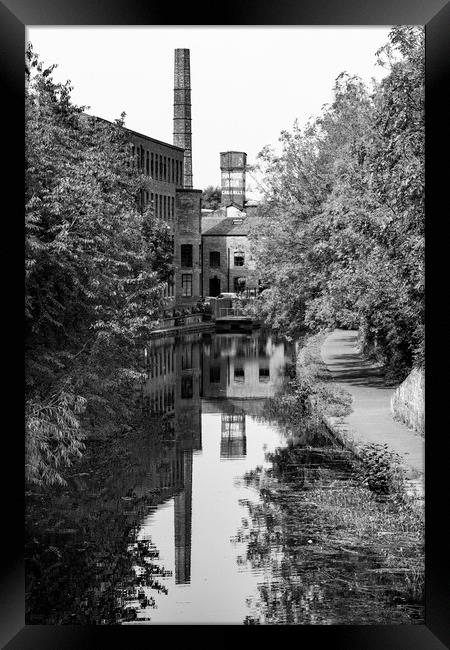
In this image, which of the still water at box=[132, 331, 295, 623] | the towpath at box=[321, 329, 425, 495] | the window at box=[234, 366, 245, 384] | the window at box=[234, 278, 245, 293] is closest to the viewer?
the still water at box=[132, 331, 295, 623]

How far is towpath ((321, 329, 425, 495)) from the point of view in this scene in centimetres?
1557

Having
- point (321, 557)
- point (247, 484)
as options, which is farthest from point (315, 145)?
point (321, 557)

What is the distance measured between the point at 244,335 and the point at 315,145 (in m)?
29.8

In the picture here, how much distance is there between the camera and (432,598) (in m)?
6.93

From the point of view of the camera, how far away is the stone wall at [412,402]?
57.5 feet

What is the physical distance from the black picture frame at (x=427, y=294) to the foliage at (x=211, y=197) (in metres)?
60.9

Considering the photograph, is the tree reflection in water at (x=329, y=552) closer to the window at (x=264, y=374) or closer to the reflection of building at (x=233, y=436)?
the reflection of building at (x=233, y=436)

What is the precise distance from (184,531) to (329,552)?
98.8 inches

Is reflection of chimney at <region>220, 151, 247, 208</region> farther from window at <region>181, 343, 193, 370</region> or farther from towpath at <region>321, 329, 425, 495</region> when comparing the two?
towpath at <region>321, 329, 425, 495</region>

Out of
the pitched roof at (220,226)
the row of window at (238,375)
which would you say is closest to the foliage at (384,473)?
the row of window at (238,375)

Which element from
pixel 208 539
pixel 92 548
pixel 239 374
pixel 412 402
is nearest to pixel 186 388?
pixel 239 374

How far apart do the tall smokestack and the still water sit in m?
15.3

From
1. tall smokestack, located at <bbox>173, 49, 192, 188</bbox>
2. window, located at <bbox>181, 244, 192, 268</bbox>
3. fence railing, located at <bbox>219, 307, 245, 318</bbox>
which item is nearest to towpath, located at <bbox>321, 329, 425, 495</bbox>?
window, located at <bbox>181, 244, 192, 268</bbox>

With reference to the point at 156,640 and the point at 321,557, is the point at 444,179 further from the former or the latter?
the point at 321,557
